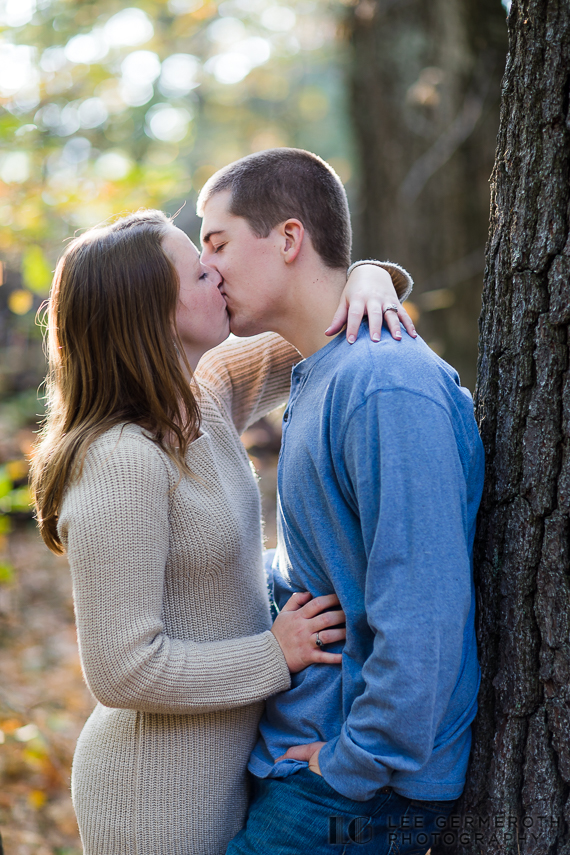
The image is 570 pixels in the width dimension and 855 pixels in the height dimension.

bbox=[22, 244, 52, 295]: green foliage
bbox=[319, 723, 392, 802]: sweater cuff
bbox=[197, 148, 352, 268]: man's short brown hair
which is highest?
bbox=[197, 148, 352, 268]: man's short brown hair

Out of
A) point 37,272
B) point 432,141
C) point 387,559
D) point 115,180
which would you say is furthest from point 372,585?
point 432,141

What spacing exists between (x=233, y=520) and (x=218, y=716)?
0.51m

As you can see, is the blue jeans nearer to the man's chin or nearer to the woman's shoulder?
the woman's shoulder

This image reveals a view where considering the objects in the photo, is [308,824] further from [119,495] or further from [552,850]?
[119,495]

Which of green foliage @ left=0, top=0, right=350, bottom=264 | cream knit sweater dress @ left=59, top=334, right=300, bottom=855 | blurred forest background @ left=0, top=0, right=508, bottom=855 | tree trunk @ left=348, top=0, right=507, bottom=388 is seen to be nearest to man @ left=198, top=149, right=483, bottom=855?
cream knit sweater dress @ left=59, top=334, right=300, bottom=855

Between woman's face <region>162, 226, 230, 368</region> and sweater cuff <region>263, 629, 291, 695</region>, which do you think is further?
woman's face <region>162, 226, 230, 368</region>

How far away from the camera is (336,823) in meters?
1.49

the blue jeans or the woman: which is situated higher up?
the woman

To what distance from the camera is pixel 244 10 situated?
10.0 metres

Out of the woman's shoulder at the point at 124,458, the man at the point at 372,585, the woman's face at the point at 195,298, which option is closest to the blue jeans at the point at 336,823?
the man at the point at 372,585

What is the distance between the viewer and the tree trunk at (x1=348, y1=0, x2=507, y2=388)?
4.70m

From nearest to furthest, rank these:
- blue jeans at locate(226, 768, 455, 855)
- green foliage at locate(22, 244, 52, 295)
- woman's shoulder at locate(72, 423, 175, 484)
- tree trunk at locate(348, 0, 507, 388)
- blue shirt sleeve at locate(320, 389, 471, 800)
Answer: blue shirt sleeve at locate(320, 389, 471, 800), blue jeans at locate(226, 768, 455, 855), woman's shoulder at locate(72, 423, 175, 484), green foliage at locate(22, 244, 52, 295), tree trunk at locate(348, 0, 507, 388)

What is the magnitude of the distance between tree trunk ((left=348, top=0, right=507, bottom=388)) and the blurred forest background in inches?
0.4

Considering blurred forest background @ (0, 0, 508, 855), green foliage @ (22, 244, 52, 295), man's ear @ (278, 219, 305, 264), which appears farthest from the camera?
Answer: blurred forest background @ (0, 0, 508, 855)
